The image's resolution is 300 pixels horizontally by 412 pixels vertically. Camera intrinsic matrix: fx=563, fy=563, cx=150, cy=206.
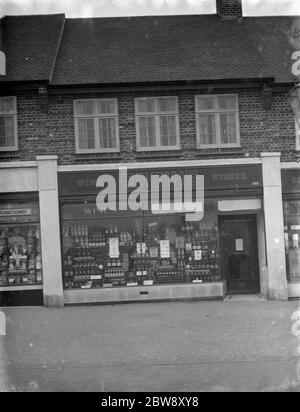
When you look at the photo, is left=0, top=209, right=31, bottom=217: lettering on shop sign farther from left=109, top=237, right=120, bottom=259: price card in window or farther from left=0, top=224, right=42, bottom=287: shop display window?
left=109, top=237, right=120, bottom=259: price card in window

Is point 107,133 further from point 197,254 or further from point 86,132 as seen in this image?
point 197,254

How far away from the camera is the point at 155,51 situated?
12367 mm

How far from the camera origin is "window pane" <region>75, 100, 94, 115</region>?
12453mm

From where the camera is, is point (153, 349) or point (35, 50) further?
point (35, 50)

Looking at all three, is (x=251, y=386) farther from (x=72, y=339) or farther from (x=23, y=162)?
(x=23, y=162)

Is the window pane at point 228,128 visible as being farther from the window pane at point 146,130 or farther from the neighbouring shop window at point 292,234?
the neighbouring shop window at point 292,234

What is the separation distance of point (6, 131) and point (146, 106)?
328 centimetres

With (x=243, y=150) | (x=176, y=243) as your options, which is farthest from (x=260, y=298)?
(x=243, y=150)

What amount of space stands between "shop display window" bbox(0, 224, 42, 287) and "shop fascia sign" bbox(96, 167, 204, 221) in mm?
1776

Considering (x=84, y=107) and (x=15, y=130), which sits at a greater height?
(x=84, y=107)

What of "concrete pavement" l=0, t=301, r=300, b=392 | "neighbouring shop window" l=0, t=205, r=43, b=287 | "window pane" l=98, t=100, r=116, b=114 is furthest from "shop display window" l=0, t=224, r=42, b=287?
"window pane" l=98, t=100, r=116, b=114

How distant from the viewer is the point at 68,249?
13500 millimetres

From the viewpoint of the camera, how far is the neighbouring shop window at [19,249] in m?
13.1

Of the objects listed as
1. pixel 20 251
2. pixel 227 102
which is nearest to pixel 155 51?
pixel 227 102
